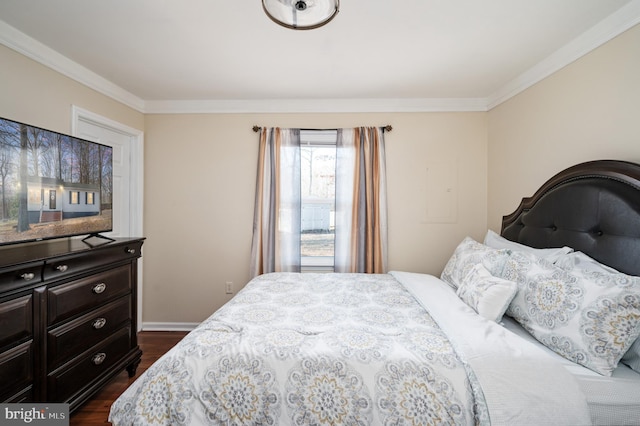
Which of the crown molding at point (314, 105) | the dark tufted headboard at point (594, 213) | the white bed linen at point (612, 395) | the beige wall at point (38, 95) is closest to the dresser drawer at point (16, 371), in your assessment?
the beige wall at point (38, 95)

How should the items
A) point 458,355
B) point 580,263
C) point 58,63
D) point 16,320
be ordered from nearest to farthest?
point 458,355, point 16,320, point 580,263, point 58,63

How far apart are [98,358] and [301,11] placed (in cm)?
242

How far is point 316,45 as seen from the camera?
1812mm

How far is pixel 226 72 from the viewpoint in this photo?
219cm

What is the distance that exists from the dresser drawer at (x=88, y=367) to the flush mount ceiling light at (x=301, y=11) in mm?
2232

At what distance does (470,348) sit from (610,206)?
1141 millimetres

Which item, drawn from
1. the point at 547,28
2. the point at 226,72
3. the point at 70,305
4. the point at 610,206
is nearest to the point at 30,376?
the point at 70,305

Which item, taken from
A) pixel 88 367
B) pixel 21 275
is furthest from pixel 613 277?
pixel 88 367

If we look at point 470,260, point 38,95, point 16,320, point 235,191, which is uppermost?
point 38,95

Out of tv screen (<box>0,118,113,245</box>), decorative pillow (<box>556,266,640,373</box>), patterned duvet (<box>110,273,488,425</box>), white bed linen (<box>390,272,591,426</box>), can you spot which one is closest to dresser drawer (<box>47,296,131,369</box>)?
tv screen (<box>0,118,113,245</box>)

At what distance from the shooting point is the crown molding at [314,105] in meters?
2.70

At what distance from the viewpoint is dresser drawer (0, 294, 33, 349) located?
3.93ft

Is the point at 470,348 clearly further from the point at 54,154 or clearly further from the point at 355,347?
the point at 54,154

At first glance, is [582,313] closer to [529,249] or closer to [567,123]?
[529,249]
